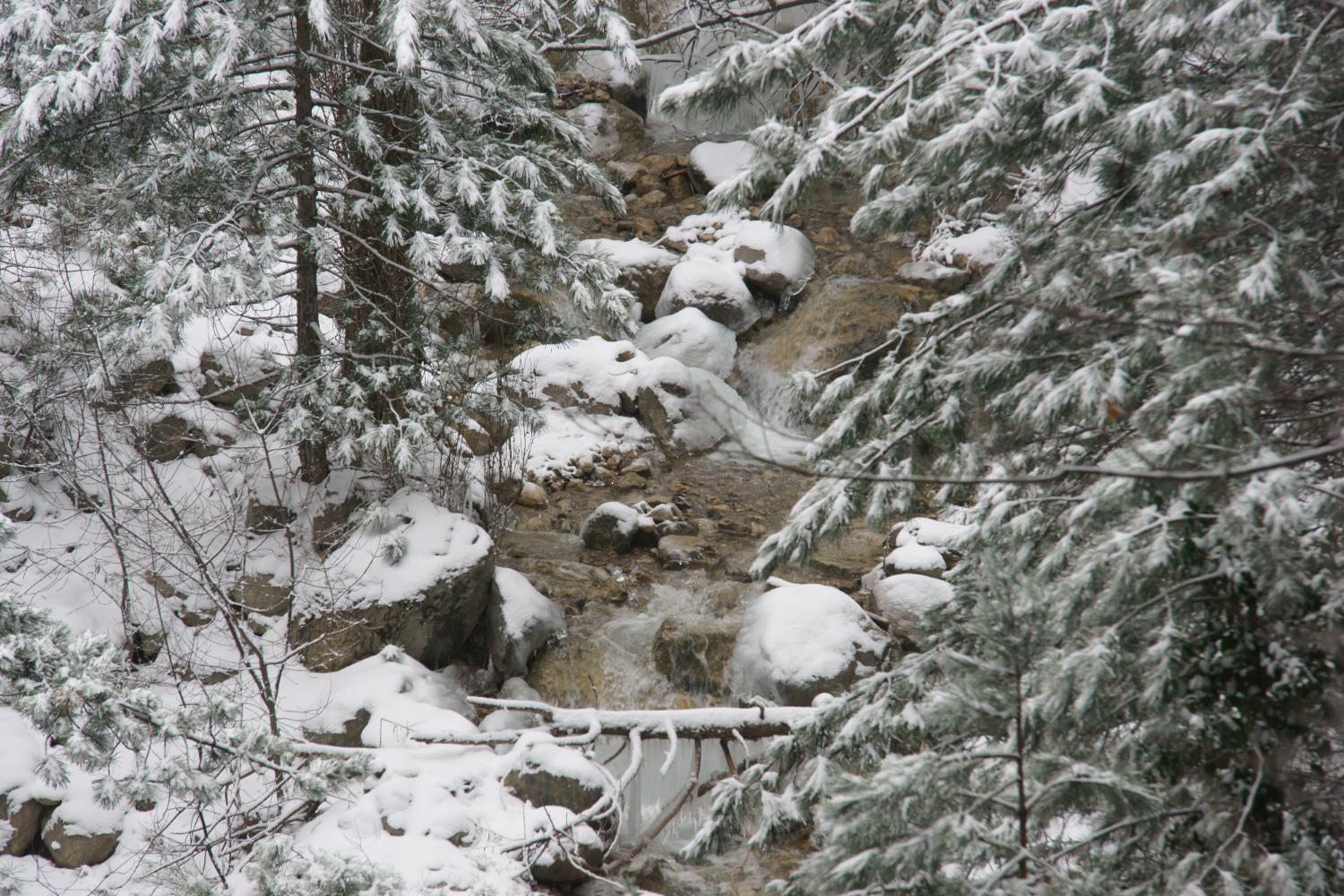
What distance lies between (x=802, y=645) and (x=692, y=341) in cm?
580

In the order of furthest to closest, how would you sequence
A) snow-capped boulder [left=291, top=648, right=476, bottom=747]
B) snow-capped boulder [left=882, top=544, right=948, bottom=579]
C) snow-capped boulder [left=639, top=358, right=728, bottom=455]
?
snow-capped boulder [left=639, top=358, right=728, bottom=455]
snow-capped boulder [left=882, top=544, right=948, bottom=579]
snow-capped boulder [left=291, top=648, right=476, bottom=747]

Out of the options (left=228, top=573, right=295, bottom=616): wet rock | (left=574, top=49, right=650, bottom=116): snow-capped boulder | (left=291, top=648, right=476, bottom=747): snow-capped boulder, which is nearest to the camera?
(left=291, top=648, right=476, bottom=747): snow-capped boulder

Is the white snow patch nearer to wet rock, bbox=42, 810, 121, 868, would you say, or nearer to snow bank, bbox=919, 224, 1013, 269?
wet rock, bbox=42, 810, 121, 868

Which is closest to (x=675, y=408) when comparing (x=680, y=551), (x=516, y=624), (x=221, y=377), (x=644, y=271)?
(x=644, y=271)

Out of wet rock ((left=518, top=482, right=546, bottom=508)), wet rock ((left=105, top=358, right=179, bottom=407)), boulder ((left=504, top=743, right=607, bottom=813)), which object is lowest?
wet rock ((left=518, top=482, right=546, bottom=508))

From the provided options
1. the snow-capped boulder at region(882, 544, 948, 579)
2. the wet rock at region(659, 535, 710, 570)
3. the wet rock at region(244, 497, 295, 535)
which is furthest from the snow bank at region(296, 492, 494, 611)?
the snow-capped boulder at region(882, 544, 948, 579)

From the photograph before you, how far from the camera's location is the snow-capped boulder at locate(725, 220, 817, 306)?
1176 centimetres

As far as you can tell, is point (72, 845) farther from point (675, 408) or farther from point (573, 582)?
point (675, 408)

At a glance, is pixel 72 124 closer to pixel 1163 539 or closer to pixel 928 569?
pixel 1163 539

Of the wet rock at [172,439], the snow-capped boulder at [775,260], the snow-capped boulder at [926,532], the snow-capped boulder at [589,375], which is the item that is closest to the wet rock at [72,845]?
Result: the wet rock at [172,439]

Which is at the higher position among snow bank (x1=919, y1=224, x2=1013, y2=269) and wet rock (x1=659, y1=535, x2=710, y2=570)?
snow bank (x1=919, y1=224, x2=1013, y2=269)

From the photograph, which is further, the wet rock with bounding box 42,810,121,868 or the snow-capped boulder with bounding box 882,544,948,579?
the snow-capped boulder with bounding box 882,544,948,579

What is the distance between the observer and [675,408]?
33.7ft

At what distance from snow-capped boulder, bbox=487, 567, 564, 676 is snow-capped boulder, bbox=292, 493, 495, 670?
14 centimetres
